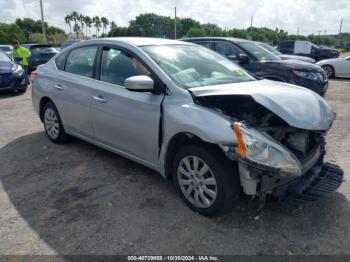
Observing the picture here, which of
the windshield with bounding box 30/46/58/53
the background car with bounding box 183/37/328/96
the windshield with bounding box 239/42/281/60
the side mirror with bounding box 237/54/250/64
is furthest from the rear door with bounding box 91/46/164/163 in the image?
the windshield with bounding box 30/46/58/53

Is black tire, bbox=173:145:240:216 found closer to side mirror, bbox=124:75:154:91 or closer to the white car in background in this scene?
side mirror, bbox=124:75:154:91

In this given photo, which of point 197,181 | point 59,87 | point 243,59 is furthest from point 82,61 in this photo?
point 243,59

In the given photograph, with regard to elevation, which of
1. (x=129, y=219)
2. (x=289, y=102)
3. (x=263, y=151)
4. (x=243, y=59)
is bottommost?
(x=129, y=219)

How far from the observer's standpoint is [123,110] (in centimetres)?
378

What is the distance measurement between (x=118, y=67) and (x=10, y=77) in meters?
7.52

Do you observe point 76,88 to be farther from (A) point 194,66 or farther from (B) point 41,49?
(B) point 41,49

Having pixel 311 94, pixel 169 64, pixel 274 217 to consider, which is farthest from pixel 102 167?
pixel 311 94

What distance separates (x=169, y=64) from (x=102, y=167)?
1.76 metres

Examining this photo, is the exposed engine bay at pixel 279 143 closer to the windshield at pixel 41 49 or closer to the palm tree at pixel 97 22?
the windshield at pixel 41 49

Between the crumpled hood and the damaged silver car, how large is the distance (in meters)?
0.01

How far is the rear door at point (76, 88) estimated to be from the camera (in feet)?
14.5

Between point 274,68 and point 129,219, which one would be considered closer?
point 129,219

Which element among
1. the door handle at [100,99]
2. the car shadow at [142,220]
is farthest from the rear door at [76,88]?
the car shadow at [142,220]

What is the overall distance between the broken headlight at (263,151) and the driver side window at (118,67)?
138cm
